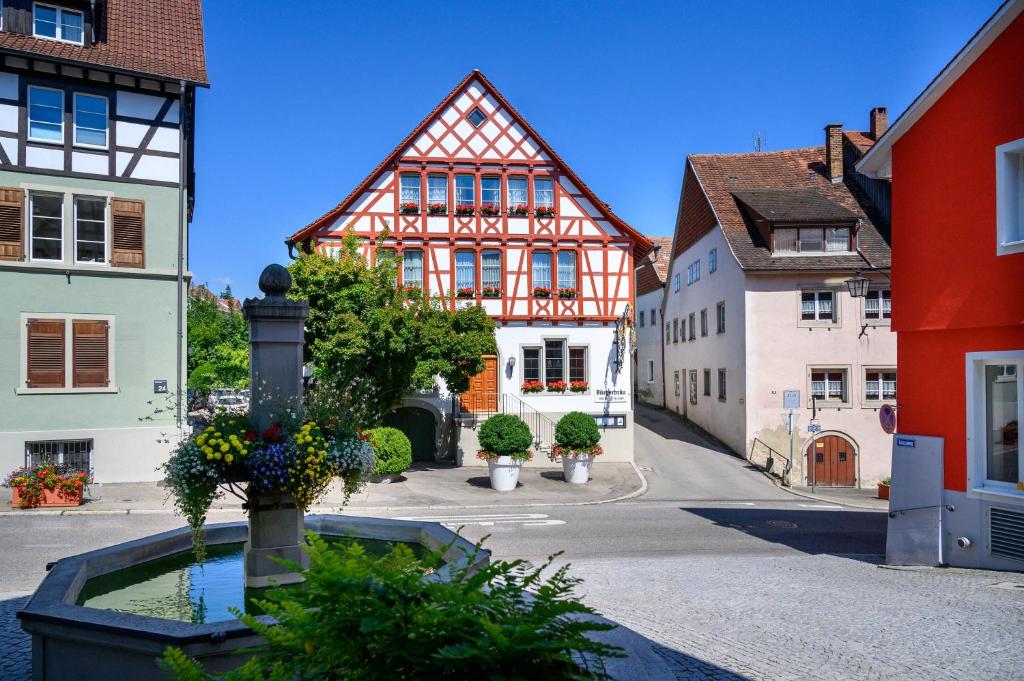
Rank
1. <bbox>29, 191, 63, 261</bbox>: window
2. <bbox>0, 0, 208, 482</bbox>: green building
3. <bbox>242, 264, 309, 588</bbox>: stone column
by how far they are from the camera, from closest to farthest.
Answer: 1. <bbox>242, 264, 309, 588</bbox>: stone column
2. <bbox>0, 0, 208, 482</bbox>: green building
3. <bbox>29, 191, 63, 261</bbox>: window

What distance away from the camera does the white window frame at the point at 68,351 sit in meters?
19.5

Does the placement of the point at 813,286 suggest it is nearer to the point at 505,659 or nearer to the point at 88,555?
the point at 88,555

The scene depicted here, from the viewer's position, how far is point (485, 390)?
26969mm

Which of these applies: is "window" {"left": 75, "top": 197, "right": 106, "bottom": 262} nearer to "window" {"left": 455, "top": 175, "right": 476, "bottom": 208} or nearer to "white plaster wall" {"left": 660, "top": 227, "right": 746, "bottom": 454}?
"window" {"left": 455, "top": 175, "right": 476, "bottom": 208}

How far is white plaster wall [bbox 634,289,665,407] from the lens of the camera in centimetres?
4325

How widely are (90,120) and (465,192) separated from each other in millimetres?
11641

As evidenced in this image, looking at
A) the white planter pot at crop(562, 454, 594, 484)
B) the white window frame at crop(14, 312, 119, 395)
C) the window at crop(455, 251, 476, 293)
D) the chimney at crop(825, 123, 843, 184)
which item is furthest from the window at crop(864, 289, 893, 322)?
the white window frame at crop(14, 312, 119, 395)

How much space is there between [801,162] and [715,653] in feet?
101

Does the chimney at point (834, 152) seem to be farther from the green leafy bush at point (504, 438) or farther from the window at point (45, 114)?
the window at point (45, 114)

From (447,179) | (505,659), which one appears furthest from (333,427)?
(447,179)

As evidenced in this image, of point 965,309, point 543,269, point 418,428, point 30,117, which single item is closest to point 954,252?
point 965,309

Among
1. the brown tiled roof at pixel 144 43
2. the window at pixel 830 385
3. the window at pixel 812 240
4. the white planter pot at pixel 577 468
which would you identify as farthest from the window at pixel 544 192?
the window at pixel 830 385

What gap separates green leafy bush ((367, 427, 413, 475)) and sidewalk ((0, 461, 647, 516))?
496 mm

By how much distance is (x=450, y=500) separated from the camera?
63.3ft
